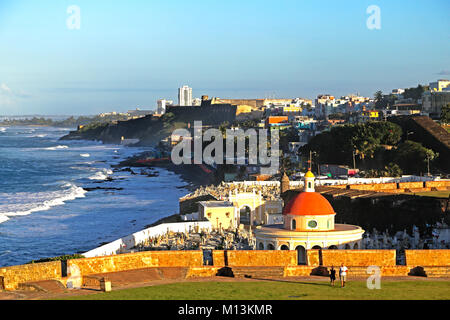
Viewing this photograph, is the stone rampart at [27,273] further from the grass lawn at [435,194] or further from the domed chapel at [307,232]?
the grass lawn at [435,194]

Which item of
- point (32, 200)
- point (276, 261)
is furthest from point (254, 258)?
point (32, 200)

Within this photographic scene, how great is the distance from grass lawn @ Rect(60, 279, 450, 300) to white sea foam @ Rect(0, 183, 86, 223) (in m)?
45.1

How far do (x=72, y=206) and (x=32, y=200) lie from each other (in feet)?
27.6

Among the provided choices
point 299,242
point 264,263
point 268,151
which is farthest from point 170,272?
point 268,151

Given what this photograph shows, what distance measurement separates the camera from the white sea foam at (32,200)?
7155cm

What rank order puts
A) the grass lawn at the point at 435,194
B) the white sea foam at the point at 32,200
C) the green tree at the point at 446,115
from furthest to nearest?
the green tree at the point at 446,115
the white sea foam at the point at 32,200
the grass lawn at the point at 435,194

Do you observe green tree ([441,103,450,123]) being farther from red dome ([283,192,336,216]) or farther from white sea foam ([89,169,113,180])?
red dome ([283,192,336,216])

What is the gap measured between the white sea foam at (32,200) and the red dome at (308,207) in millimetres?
35562

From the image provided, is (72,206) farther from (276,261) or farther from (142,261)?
(276,261)

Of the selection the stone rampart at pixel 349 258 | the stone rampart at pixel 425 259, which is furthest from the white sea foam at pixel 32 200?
the stone rampart at pixel 425 259

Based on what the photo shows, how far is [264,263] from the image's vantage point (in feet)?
82.5

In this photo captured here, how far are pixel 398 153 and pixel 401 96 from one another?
107128mm
